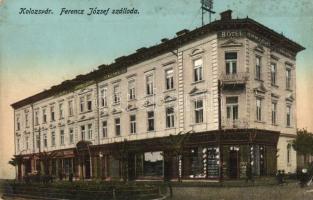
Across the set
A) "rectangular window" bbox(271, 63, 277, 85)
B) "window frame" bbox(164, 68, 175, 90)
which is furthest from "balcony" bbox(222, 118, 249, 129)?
"window frame" bbox(164, 68, 175, 90)

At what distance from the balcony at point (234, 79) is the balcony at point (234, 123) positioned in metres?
1.78

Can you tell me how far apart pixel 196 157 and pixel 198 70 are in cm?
454

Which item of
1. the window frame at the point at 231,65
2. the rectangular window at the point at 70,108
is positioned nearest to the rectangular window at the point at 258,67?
the window frame at the point at 231,65

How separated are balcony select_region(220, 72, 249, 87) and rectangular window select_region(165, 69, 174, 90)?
3.33 metres

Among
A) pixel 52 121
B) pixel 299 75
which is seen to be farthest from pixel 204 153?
pixel 52 121

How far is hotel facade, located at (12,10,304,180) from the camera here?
22.8 metres

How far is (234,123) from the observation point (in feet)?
74.7

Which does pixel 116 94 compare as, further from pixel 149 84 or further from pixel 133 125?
pixel 149 84

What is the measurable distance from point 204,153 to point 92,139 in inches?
361

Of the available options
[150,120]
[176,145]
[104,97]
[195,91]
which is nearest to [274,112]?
[195,91]

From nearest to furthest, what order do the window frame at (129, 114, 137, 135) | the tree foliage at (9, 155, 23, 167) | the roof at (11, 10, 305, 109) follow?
the tree foliage at (9, 155, 23, 167) < the roof at (11, 10, 305, 109) < the window frame at (129, 114, 137, 135)

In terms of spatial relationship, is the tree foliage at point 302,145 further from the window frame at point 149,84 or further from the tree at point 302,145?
the window frame at point 149,84

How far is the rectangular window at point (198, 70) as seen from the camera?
23703 millimetres

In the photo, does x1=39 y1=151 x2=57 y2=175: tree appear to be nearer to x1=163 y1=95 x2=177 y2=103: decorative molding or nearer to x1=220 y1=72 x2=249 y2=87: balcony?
x1=163 y1=95 x2=177 y2=103: decorative molding
